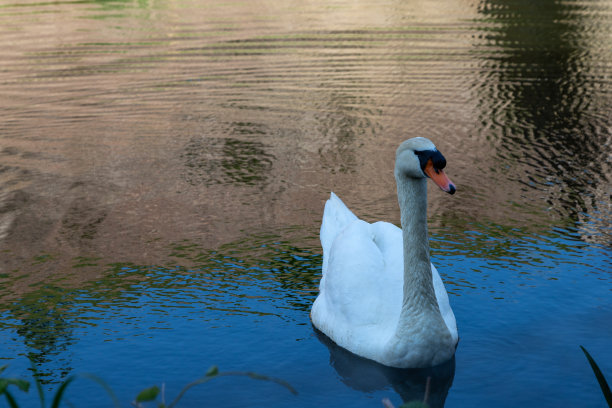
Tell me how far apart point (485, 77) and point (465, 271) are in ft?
27.6

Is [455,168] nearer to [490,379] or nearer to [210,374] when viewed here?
[490,379]

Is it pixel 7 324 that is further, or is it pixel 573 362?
pixel 7 324

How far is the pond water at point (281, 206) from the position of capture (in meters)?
5.64

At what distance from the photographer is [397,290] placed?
19.0 feet

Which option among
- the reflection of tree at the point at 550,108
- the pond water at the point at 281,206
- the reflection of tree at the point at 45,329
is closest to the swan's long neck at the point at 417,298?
the pond water at the point at 281,206

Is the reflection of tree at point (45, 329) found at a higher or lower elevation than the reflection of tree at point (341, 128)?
lower

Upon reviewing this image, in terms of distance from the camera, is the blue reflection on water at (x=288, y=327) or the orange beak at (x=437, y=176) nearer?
the orange beak at (x=437, y=176)

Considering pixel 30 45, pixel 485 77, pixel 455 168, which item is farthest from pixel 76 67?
pixel 455 168

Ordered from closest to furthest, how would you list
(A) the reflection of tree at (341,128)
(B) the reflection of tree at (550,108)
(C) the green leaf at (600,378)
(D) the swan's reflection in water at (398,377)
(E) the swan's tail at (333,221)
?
(C) the green leaf at (600,378) < (D) the swan's reflection in water at (398,377) < (E) the swan's tail at (333,221) < (B) the reflection of tree at (550,108) < (A) the reflection of tree at (341,128)

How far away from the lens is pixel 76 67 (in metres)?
17.0

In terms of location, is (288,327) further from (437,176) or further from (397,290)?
(437,176)

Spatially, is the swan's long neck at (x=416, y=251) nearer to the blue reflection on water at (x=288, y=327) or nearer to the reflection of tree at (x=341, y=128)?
the blue reflection on water at (x=288, y=327)

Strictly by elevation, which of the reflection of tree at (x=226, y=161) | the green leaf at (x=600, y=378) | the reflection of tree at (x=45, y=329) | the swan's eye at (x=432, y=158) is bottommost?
the reflection of tree at (x=45, y=329)

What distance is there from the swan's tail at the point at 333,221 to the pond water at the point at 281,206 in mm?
357
